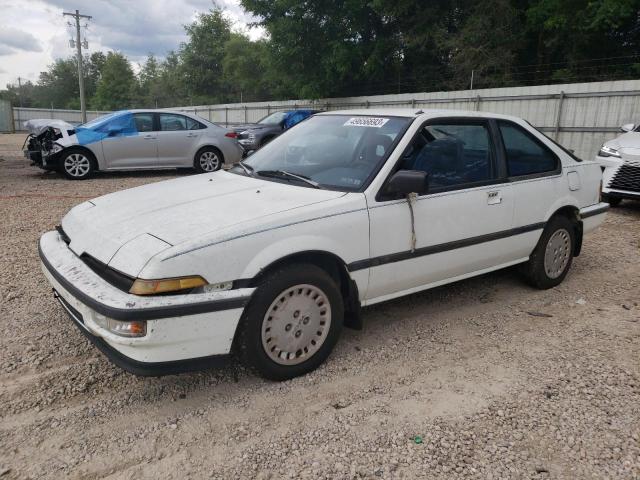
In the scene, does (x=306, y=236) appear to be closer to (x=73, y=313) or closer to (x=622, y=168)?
(x=73, y=313)

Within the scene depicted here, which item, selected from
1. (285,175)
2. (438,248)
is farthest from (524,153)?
(285,175)

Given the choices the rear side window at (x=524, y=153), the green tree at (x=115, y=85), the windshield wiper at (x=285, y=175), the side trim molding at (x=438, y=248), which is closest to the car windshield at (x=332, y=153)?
the windshield wiper at (x=285, y=175)

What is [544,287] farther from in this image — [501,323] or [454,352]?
[454,352]

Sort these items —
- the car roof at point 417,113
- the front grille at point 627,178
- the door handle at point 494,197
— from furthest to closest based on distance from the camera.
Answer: the front grille at point 627,178 → the door handle at point 494,197 → the car roof at point 417,113

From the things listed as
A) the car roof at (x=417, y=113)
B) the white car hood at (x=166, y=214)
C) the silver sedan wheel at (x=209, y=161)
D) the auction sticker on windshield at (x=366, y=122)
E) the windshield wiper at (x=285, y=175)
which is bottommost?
the silver sedan wheel at (x=209, y=161)

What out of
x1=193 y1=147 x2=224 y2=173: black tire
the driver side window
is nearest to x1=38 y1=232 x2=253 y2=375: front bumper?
the driver side window

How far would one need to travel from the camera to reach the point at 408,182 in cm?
318

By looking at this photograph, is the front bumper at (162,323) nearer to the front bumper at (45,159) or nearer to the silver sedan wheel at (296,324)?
the silver sedan wheel at (296,324)

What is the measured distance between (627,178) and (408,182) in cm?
624

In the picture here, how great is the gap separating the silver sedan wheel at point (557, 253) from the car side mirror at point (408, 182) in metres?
1.94

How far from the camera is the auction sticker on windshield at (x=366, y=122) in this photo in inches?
147

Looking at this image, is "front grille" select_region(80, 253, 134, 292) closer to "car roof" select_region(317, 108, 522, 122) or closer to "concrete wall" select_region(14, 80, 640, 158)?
"car roof" select_region(317, 108, 522, 122)

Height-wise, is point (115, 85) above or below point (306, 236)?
above

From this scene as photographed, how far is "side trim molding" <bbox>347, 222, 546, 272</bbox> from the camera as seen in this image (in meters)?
3.22
